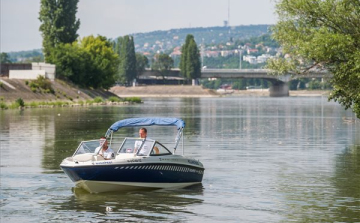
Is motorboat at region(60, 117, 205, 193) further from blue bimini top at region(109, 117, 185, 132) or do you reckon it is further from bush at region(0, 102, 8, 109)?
bush at region(0, 102, 8, 109)

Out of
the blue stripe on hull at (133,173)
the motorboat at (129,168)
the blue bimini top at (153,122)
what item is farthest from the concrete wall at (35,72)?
the blue stripe on hull at (133,173)

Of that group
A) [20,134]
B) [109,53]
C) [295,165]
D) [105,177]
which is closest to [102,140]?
[105,177]

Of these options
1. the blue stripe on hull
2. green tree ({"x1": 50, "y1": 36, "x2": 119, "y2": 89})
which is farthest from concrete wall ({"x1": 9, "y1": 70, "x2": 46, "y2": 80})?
the blue stripe on hull

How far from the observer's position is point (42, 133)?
2717 inches

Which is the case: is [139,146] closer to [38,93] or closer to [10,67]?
[38,93]

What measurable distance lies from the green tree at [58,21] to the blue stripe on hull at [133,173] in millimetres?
125721

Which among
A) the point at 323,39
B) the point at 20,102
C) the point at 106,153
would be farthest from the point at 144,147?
the point at 20,102

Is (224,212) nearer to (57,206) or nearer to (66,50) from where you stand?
(57,206)

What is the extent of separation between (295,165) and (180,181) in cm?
Answer: 1141

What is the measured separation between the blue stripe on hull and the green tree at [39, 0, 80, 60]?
126 metres

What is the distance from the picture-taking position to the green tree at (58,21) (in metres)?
158

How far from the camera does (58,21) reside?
159 m

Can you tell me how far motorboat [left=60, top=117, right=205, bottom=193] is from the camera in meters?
32.7

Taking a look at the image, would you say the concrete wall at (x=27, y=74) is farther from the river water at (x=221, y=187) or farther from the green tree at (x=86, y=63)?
the river water at (x=221, y=187)
